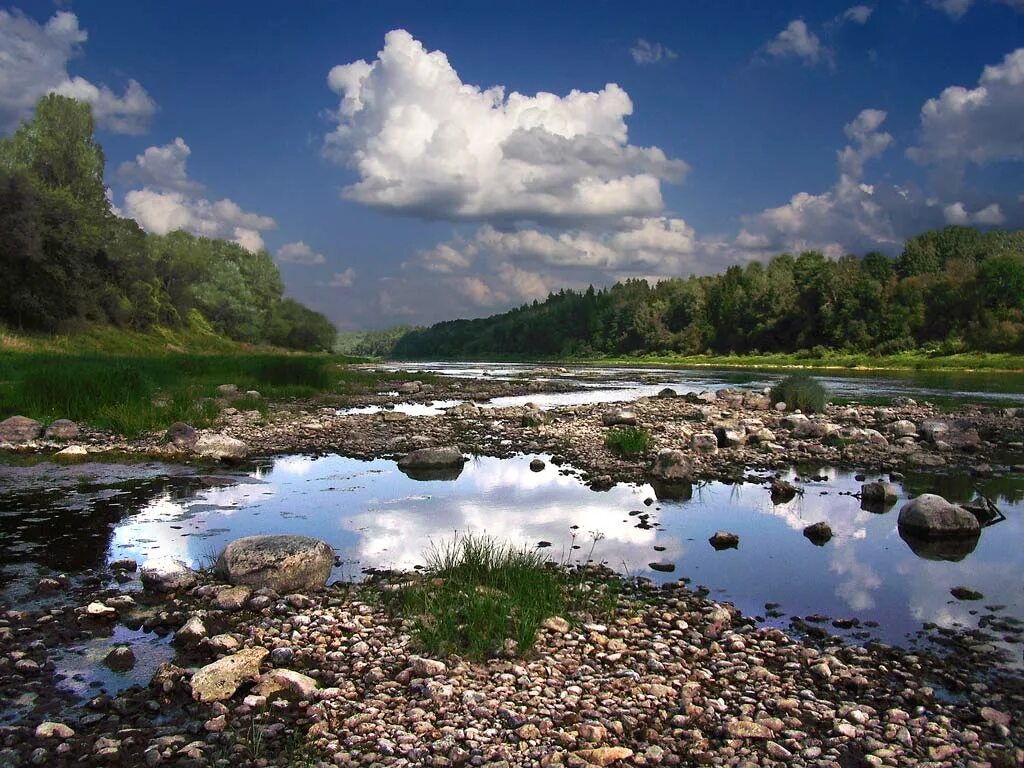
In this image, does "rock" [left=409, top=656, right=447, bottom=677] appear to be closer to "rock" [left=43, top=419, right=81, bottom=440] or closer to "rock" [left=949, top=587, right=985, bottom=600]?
"rock" [left=949, top=587, right=985, bottom=600]

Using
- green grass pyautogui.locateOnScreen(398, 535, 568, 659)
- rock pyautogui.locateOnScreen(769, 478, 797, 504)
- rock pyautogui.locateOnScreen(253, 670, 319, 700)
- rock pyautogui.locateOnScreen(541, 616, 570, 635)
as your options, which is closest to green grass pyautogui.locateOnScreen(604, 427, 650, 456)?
rock pyautogui.locateOnScreen(769, 478, 797, 504)

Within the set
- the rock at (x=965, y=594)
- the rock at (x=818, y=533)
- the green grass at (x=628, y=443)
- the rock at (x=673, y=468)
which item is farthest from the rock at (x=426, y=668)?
the green grass at (x=628, y=443)

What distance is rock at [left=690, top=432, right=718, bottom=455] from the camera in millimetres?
19359

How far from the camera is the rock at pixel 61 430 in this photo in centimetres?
1902

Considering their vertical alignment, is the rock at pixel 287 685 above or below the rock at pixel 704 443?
below

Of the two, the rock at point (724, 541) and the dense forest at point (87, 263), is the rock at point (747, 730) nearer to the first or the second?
the rock at point (724, 541)

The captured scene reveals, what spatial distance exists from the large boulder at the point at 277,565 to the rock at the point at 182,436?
35.5 ft

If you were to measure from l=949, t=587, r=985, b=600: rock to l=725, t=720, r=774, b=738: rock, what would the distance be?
4.91 metres

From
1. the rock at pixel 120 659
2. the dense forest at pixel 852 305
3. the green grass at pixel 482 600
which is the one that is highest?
the dense forest at pixel 852 305

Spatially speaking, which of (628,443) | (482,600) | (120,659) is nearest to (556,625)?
(482,600)

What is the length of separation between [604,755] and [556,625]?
92.9 inches

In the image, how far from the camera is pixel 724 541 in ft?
35.9

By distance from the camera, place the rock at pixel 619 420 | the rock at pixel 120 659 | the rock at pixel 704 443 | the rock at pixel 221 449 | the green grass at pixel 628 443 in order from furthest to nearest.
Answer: the rock at pixel 619 420 < the rock at pixel 704 443 < the green grass at pixel 628 443 < the rock at pixel 221 449 < the rock at pixel 120 659

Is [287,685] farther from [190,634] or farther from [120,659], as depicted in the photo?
[120,659]
